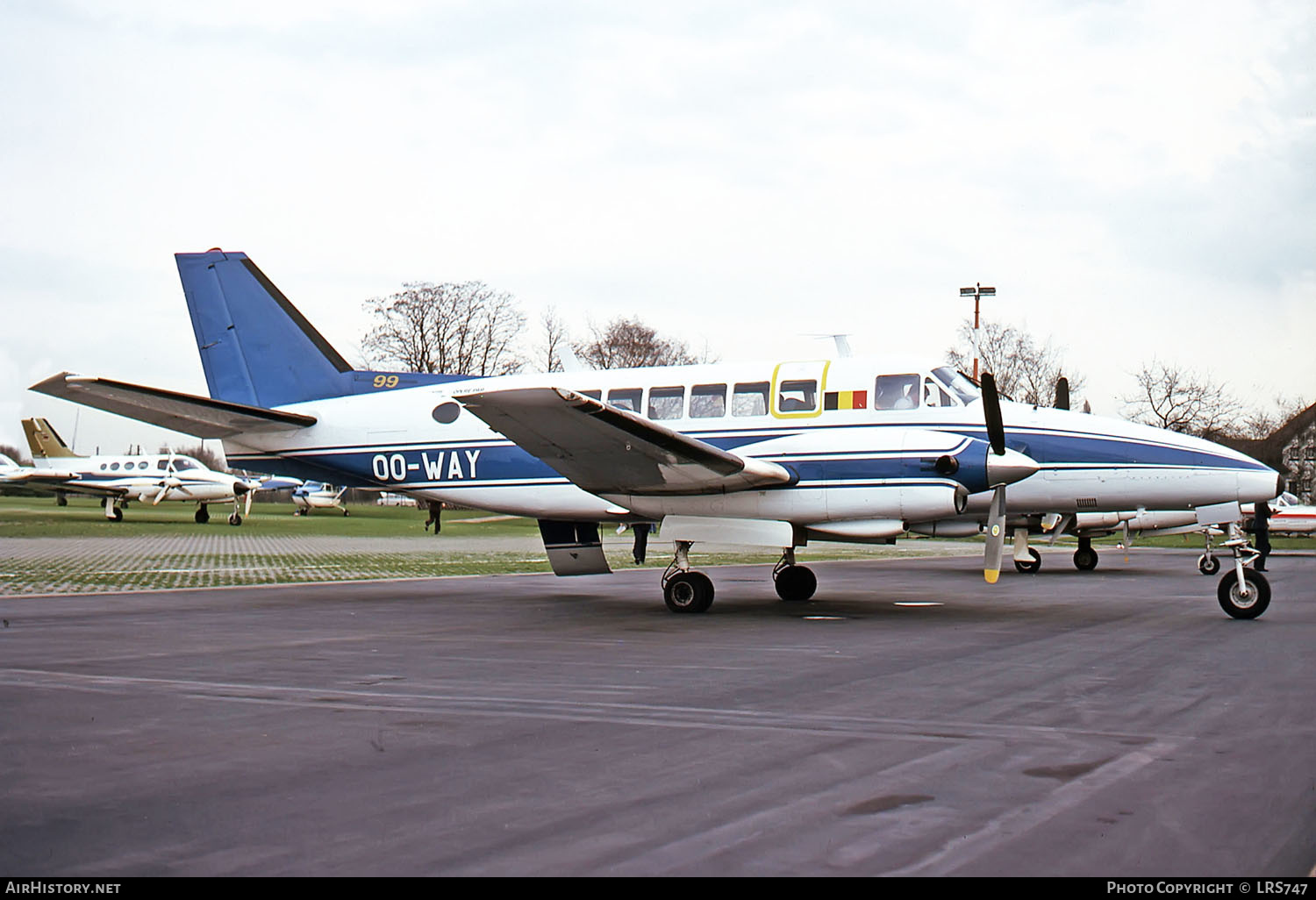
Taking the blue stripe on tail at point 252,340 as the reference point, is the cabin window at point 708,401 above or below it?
below

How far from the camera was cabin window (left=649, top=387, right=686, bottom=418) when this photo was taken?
14531mm

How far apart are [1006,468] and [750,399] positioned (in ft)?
10.9

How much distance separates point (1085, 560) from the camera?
25.1m

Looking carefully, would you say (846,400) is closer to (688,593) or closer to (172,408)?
(688,593)

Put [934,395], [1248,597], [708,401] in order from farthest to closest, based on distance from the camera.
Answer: [708,401] < [934,395] < [1248,597]

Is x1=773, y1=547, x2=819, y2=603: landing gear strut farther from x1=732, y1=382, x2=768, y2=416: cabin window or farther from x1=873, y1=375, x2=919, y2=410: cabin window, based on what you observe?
x1=873, y1=375, x2=919, y2=410: cabin window

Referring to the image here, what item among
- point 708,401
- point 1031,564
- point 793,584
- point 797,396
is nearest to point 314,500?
point 1031,564

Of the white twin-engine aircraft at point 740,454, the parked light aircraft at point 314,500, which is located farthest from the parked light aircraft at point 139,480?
the white twin-engine aircraft at point 740,454

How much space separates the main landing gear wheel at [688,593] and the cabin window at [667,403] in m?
2.21

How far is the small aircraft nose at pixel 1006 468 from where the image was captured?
12500 mm

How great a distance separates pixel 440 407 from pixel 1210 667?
1052 centimetres

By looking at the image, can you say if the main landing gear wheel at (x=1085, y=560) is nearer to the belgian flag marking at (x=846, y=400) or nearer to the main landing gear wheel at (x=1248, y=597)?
the main landing gear wheel at (x=1248, y=597)

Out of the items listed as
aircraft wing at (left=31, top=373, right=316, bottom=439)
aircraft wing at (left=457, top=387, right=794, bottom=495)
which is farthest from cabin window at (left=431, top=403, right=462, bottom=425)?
aircraft wing at (left=457, top=387, right=794, bottom=495)
